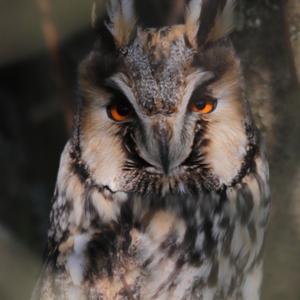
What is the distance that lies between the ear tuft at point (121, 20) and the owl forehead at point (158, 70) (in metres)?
0.03

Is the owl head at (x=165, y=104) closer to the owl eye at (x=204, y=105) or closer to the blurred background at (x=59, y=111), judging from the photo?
the owl eye at (x=204, y=105)

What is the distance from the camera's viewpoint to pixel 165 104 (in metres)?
1.90

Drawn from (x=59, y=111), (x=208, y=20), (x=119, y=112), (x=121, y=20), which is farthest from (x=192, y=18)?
(x=59, y=111)

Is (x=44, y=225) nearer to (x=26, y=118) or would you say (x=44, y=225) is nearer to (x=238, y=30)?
(x=26, y=118)

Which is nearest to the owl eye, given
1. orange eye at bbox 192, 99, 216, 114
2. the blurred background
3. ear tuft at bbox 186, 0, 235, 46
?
orange eye at bbox 192, 99, 216, 114

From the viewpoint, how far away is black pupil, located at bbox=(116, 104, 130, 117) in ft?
6.50

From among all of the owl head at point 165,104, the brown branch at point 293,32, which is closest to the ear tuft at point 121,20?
the owl head at point 165,104

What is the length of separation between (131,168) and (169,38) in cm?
30

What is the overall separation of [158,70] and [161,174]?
0.88 feet

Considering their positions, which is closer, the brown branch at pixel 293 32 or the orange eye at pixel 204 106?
the orange eye at pixel 204 106

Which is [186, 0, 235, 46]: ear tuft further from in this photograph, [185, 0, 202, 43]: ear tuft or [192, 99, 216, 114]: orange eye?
[192, 99, 216, 114]: orange eye

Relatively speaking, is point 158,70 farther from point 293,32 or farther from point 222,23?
point 293,32

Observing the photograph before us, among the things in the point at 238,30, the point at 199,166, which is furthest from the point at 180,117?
the point at 238,30

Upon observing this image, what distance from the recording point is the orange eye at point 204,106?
1984 mm
